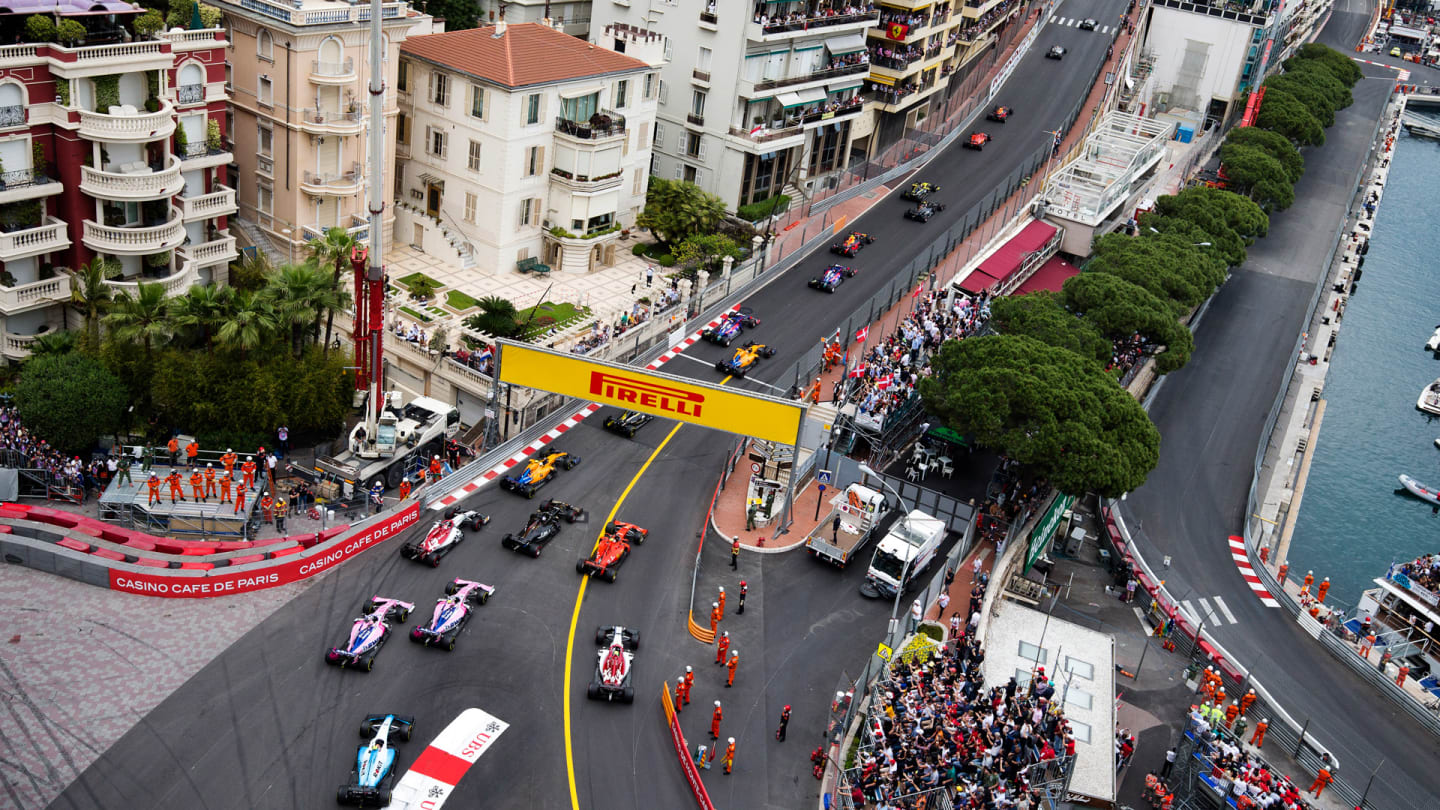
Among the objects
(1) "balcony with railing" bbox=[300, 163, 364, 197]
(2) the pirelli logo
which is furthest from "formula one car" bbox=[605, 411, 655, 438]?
(1) "balcony with railing" bbox=[300, 163, 364, 197]

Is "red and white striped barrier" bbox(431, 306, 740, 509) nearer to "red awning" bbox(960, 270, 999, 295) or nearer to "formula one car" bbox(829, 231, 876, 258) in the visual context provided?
"formula one car" bbox(829, 231, 876, 258)

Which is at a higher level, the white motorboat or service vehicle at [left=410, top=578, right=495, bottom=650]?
service vehicle at [left=410, top=578, right=495, bottom=650]

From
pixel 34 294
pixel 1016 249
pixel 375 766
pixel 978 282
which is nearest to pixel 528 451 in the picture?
pixel 375 766

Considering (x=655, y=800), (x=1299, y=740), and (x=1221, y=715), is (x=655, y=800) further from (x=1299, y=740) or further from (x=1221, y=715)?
(x=1299, y=740)

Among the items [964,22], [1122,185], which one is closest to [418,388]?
[1122,185]

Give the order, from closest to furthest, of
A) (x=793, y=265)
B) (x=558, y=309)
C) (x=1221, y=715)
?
(x=1221, y=715) < (x=558, y=309) < (x=793, y=265)

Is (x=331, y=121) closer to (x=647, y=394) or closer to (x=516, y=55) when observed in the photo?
(x=516, y=55)

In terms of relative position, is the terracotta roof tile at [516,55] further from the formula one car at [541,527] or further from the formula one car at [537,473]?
the formula one car at [541,527]
